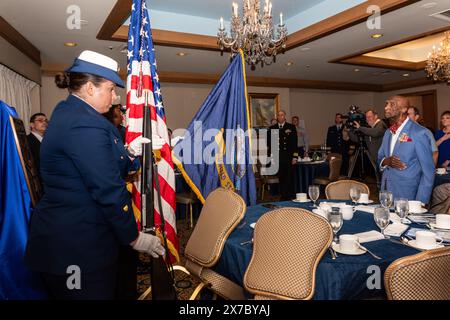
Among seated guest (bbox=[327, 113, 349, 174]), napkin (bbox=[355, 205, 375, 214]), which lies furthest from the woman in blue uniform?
seated guest (bbox=[327, 113, 349, 174])

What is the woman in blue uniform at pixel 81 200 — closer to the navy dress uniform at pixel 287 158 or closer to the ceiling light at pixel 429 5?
the ceiling light at pixel 429 5

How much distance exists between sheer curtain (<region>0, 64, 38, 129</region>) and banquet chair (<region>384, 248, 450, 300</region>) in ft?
17.6

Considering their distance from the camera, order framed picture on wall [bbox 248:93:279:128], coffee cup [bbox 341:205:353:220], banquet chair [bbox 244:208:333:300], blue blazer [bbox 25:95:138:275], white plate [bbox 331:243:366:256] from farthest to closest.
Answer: framed picture on wall [bbox 248:93:279:128] → coffee cup [bbox 341:205:353:220] → white plate [bbox 331:243:366:256] → banquet chair [bbox 244:208:333:300] → blue blazer [bbox 25:95:138:275]

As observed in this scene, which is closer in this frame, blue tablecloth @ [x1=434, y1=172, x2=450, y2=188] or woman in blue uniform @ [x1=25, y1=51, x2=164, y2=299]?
woman in blue uniform @ [x1=25, y1=51, x2=164, y2=299]

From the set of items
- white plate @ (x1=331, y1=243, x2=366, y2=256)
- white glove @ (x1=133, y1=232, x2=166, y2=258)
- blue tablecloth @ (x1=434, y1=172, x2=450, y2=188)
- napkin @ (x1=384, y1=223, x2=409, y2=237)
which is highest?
blue tablecloth @ (x1=434, y1=172, x2=450, y2=188)

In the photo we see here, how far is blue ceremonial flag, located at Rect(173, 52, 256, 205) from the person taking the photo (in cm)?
252

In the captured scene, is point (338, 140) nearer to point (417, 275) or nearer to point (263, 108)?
point (263, 108)

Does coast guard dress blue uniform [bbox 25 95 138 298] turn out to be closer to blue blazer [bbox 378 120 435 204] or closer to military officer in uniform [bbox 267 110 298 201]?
blue blazer [bbox 378 120 435 204]

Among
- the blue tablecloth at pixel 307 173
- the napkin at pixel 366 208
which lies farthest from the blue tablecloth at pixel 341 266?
the blue tablecloth at pixel 307 173

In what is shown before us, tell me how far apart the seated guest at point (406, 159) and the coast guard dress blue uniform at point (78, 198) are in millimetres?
2526

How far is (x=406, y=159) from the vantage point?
292cm

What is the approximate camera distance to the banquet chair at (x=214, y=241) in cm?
187

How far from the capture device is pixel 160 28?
5328mm

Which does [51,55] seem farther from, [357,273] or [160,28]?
[357,273]
